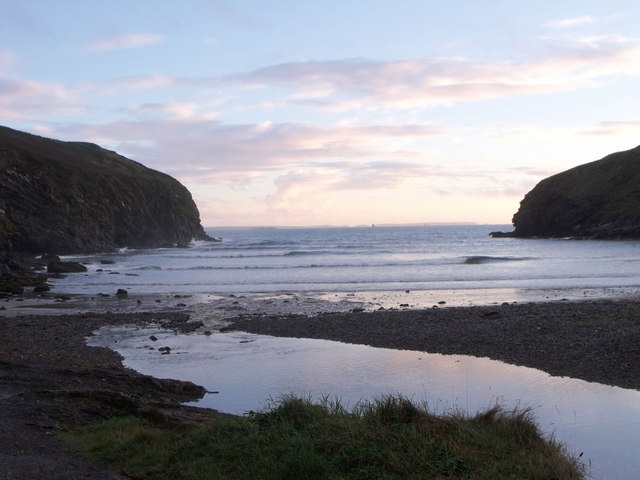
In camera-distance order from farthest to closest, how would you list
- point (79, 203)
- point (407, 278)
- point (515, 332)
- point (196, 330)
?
point (79, 203) → point (407, 278) → point (196, 330) → point (515, 332)

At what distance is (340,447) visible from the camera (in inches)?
281

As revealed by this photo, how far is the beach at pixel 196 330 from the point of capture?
9453 mm

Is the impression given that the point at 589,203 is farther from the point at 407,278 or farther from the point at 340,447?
the point at 340,447

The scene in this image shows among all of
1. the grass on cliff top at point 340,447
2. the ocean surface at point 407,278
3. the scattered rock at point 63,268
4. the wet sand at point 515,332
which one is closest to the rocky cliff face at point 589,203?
the ocean surface at point 407,278

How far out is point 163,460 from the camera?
7613mm

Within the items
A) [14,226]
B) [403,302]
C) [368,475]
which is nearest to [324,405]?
[368,475]

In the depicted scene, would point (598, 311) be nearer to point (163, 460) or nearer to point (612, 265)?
point (163, 460)

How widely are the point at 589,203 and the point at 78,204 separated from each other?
71.5 meters

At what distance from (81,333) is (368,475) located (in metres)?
16.3

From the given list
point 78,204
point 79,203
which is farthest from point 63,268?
point 79,203

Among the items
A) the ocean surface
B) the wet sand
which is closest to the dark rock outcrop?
the ocean surface

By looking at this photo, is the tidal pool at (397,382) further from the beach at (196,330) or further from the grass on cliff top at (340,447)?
the grass on cliff top at (340,447)

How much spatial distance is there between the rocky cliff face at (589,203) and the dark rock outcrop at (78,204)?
189ft

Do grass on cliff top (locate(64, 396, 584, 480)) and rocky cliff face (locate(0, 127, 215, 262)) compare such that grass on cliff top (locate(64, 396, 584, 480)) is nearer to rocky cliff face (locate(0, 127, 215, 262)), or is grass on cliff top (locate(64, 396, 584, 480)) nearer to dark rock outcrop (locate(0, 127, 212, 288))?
dark rock outcrop (locate(0, 127, 212, 288))
